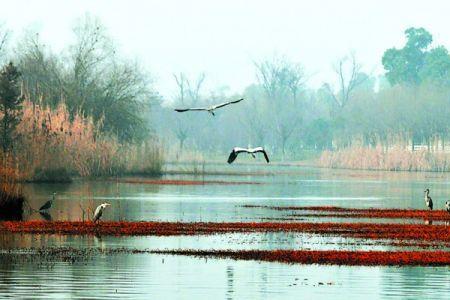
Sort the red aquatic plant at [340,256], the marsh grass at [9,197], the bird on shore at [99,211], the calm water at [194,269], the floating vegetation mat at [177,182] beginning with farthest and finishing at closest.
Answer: the floating vegetation mat at [177,182]
the marsh grass at [9,197]
the bird on shore at [99,211]
the red aquatic plant at [340,256]
the calm water at [194,269]

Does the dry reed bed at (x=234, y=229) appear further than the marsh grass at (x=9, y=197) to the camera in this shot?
No

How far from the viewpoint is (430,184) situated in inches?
2726

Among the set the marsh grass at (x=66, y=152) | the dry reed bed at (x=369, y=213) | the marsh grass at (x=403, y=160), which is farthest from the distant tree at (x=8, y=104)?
the marsh grass at (x=403, y=160)

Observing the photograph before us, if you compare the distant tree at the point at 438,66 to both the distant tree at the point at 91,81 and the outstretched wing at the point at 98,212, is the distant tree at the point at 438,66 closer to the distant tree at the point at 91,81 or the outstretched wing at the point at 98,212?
the distant tree at the point at 91,81

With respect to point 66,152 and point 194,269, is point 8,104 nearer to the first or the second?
point 66,152

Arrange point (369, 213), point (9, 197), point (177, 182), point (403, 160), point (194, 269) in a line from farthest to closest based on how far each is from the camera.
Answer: point (403, 160) < point (177, 182) < point (369, 213) < point (9, 197) < point (194, 269)

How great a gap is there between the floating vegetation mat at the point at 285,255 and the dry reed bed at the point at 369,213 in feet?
44.2

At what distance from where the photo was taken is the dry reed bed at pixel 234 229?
3247 cm

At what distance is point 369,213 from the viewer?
140 ft

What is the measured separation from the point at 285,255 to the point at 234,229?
7696 millimetres

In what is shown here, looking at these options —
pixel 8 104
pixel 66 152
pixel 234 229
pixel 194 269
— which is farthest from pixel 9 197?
pixel 66 152

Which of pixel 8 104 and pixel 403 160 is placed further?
pixel 403 160

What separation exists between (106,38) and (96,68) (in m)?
2.05

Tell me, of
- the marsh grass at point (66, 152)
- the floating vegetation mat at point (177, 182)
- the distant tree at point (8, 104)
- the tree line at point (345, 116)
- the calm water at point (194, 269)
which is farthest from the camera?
the tree line at point (345, 116)
